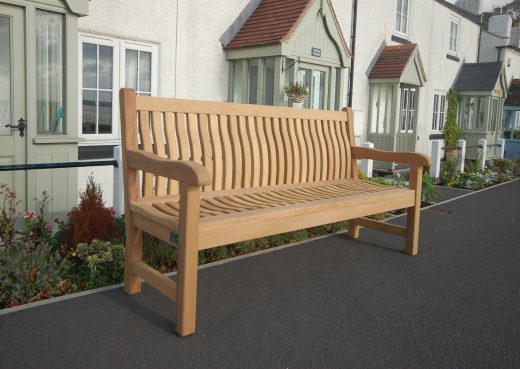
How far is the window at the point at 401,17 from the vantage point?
1233 centimetres

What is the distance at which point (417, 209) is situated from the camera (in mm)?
4367

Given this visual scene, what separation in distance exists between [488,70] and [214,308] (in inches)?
605

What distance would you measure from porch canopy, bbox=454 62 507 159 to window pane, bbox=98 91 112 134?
12.1 meters

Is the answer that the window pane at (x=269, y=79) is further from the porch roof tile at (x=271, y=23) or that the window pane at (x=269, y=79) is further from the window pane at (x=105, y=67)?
the window pane at (x=105, y=67)

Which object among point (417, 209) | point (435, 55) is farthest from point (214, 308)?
point (435, 55)

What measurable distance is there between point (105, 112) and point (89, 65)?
2.04 feet

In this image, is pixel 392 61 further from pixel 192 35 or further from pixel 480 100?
pixel 480 100

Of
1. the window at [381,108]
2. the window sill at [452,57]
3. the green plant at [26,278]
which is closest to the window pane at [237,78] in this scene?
the window at [381,108]

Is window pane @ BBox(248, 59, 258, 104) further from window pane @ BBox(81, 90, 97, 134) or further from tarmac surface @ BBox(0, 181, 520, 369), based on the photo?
tarmac surface @ BBox(0, 181, 520, 369)

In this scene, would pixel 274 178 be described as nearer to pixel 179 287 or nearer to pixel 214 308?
pixel 214 308

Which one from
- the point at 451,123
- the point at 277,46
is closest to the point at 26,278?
the point at 277,46

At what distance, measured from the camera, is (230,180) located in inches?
147

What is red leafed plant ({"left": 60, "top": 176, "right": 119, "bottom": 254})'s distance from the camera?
3730 millimetres

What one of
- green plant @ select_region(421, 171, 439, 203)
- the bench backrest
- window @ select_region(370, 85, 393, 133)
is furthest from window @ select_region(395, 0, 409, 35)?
the bench backrest
